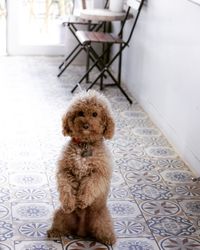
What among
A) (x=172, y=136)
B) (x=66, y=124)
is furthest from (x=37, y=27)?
(x=66, y=124)

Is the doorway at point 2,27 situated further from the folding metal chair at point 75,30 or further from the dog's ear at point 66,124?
the dog's ear at point 66,124

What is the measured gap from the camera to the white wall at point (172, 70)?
301cm

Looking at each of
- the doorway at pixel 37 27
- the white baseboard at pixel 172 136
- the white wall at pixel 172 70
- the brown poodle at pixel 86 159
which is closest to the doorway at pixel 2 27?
the doorway at pixel 37 27

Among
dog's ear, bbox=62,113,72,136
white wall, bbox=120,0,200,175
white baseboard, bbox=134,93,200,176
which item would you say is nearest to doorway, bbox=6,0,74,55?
white wall, bbox=120,0,200,175

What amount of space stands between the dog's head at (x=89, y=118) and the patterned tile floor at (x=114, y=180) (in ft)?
1.61

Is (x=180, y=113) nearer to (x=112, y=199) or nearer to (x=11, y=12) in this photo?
(x=112, y=199)

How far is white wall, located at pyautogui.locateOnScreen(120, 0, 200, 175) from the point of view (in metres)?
3.01

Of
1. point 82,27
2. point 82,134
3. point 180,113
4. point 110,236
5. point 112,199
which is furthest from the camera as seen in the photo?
point 82,27

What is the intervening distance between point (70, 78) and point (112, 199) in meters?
2.06

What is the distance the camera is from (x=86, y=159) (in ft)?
6.82

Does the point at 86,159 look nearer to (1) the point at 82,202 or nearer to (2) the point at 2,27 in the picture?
(1) the point at 82,202

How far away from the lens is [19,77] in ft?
14.6

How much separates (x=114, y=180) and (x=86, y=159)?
30.9 inches

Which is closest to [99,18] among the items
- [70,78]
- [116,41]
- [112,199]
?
[116,41]
